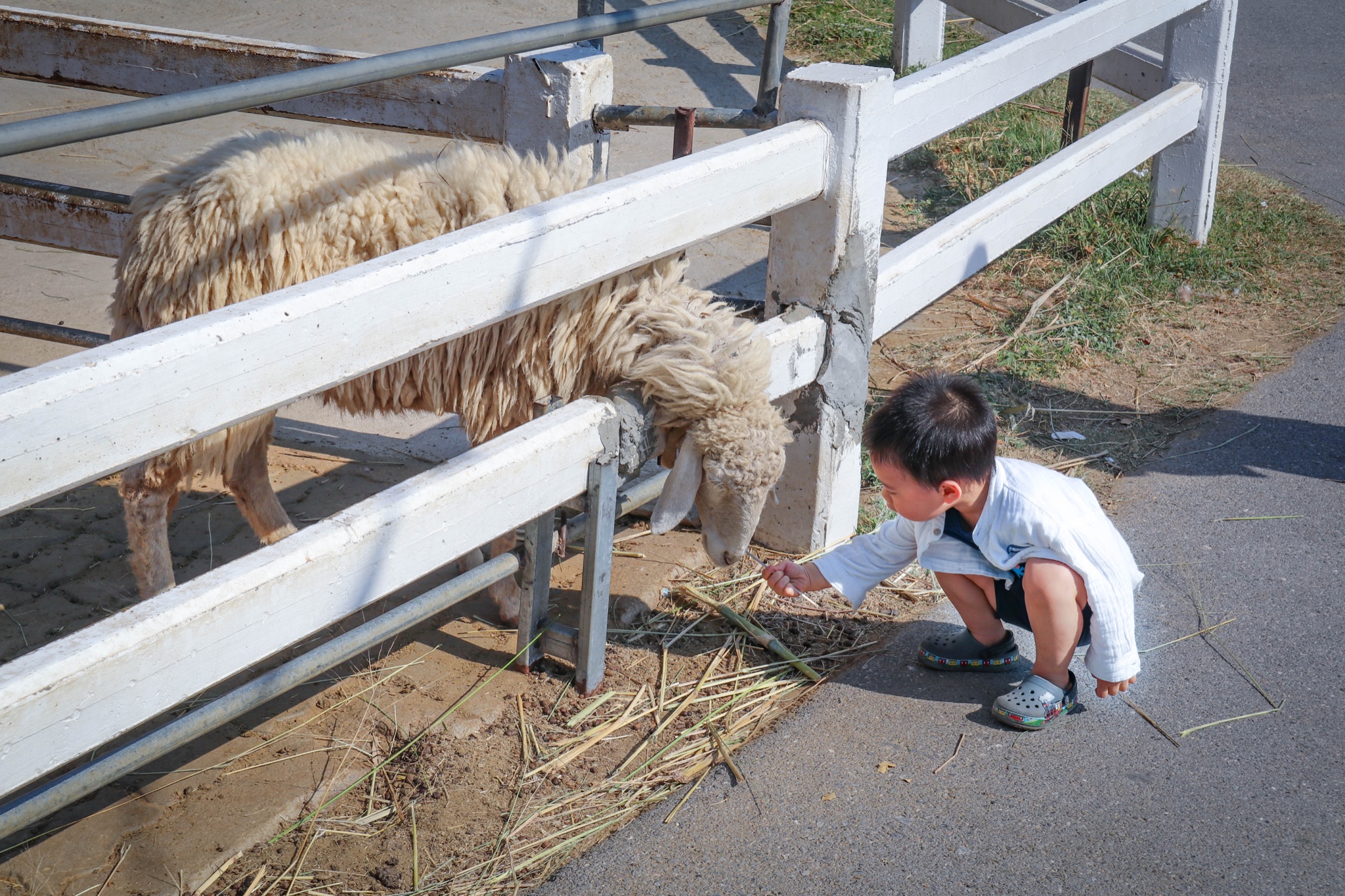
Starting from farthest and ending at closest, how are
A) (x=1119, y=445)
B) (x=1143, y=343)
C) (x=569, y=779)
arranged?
(x=1143, y=343) → (x=1119, y=445) → (x=569, y=779)

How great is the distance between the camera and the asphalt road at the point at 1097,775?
222 centimetres

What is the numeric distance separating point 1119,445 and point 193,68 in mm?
3519

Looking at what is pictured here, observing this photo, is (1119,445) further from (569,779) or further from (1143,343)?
(569,779)

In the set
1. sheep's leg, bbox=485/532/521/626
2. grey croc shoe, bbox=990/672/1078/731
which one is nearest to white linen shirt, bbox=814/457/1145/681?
grey croc shoe, bbox=990/672/1078/731

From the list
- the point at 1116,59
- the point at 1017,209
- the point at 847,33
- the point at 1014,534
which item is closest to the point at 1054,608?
the point at 1014,534

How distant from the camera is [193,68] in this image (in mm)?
3645

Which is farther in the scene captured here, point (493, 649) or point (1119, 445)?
point (1119, 445)

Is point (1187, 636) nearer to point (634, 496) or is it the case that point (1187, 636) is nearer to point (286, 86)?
point (634, 496)

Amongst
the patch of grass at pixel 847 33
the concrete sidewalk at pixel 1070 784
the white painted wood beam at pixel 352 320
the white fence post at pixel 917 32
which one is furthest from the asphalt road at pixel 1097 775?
the patch of grass at pixel 847 33

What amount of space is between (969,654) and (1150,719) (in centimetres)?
45

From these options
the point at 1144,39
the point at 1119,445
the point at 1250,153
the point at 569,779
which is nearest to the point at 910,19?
the point at 1250,153

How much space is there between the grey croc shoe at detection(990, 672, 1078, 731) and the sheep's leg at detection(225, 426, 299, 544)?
215 centimetres

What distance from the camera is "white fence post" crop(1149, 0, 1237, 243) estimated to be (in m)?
5.39

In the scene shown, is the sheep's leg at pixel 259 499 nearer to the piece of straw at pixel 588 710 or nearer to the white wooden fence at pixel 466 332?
the piece of straw at pixel 588 710
